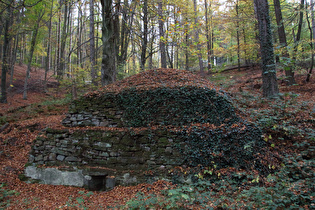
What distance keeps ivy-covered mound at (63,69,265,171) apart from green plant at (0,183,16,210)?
7.44 feet

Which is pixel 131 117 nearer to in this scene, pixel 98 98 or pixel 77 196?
pixel 98 98

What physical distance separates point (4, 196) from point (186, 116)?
518 centimetres

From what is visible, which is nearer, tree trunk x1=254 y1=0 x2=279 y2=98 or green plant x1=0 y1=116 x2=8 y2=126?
tree trunk x1=254 y1=0 x2=279 y2=98

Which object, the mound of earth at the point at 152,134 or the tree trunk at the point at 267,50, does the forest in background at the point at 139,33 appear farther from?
the mound of earth at the point at 152,134

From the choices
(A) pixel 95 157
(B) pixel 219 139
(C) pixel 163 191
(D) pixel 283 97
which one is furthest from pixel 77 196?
(D) pixel 283 97

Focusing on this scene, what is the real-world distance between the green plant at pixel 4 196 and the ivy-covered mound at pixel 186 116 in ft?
7.44

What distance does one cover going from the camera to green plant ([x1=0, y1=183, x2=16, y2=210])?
3.96m

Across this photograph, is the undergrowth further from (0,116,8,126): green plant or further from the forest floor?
(0,116,8,126): green plant

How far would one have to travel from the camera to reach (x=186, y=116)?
17.0 feet

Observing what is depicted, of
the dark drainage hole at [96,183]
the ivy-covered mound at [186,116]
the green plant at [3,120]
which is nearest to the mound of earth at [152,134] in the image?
the ivy-covered mound at [186,116]

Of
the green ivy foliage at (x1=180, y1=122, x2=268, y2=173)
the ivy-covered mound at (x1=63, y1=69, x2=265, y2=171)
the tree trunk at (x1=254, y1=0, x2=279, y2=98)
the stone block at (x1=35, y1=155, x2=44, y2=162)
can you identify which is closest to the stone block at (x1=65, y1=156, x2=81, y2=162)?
the stone block at (x1=35, y1=155, x2=44, y2=162)

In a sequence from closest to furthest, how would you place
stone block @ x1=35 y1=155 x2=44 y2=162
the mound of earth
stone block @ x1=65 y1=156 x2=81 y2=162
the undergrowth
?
1. the undergrowth
2. the mound of earth
3. stone block @ x1=65 y1=156 x2=81 y2=162
4. stone block @ x1=35 y1=155 x2=44 y2=162

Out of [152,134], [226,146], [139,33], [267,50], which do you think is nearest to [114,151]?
[152,134]

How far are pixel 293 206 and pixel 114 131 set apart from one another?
14.2ft
